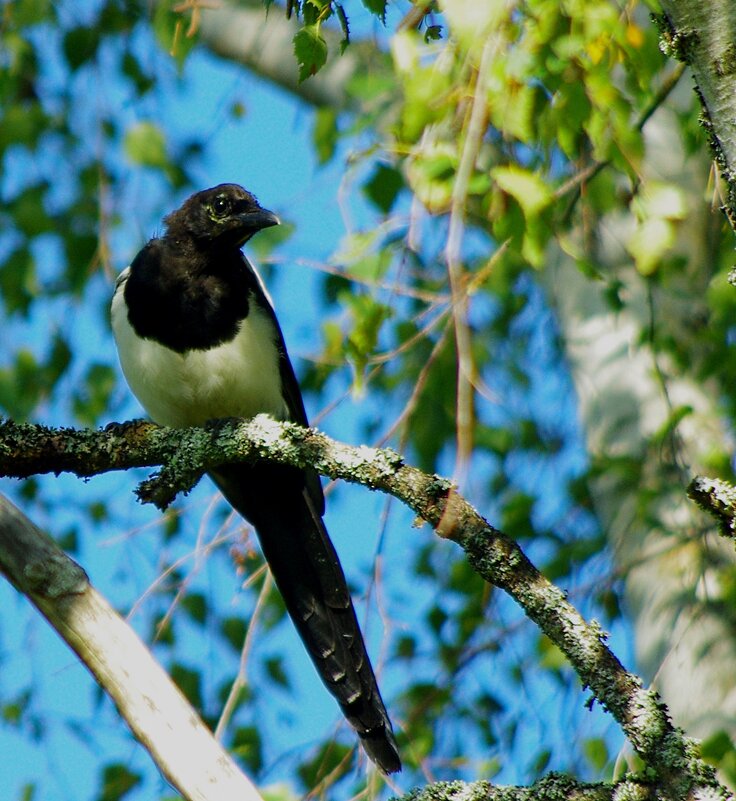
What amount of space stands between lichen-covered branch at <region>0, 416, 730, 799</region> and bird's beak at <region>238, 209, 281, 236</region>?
0.97m

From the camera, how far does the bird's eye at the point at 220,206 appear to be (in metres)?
3.47

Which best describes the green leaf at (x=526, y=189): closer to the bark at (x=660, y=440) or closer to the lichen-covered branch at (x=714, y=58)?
the lichen-covered branch at (x=714, y=58)

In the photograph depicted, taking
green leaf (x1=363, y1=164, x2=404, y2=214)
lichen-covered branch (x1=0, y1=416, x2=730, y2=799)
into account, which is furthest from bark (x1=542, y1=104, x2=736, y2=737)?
lichen-covered branch (x1=0, y1=416, x2=730, y2=799)

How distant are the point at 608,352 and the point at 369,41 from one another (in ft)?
4.53

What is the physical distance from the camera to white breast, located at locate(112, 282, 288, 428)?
Result: 10.6ft

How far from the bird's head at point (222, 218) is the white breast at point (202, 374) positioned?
0.22 meters

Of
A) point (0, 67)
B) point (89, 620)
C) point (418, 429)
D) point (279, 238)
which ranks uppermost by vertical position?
point (0, 67)

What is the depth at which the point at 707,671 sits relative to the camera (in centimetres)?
328

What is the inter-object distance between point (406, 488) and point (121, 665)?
51cm

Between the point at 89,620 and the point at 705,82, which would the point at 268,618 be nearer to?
the point at 89,620

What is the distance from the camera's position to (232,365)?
3262mm

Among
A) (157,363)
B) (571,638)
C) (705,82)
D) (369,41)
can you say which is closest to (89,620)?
(571,638)

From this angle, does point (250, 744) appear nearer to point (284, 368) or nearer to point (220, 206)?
point (284, 368)

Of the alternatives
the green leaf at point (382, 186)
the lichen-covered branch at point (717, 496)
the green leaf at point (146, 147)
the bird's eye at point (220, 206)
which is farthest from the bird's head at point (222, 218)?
the lichen-covered branch at point (717, 496)
